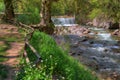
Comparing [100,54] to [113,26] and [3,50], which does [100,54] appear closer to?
[3,50]

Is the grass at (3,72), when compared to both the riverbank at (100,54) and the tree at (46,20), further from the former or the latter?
the tree at (46,20)

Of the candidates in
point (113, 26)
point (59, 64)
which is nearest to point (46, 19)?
point (59, 64)

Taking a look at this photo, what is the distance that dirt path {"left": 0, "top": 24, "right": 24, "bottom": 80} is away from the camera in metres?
12.0

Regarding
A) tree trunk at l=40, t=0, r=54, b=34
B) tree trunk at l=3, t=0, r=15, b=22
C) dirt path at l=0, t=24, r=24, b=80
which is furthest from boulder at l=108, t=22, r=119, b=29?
dirt path at l=0, t=24, r=24, b=80

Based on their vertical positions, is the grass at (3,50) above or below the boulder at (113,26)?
above

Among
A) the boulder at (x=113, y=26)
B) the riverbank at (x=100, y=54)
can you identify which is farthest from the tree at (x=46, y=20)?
the boulder at (x=113, y=26)

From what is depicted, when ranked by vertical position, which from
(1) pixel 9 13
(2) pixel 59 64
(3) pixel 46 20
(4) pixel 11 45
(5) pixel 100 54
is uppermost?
(1) pixel 9 13

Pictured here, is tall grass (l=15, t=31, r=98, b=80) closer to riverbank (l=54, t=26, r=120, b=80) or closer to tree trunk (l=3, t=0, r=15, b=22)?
riverbank (l=54, t=26, r=120, b=80)

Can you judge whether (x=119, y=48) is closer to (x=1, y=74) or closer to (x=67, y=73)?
(x=67, y=73)

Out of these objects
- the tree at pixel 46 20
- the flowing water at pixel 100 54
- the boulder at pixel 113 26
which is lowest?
the boulder at pixel 113 26

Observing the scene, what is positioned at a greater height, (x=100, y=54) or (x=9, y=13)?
(x=9, y=13)

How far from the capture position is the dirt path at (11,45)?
1197 centimetres

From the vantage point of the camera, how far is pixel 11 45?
16922 mm

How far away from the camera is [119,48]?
26094 millimetres
